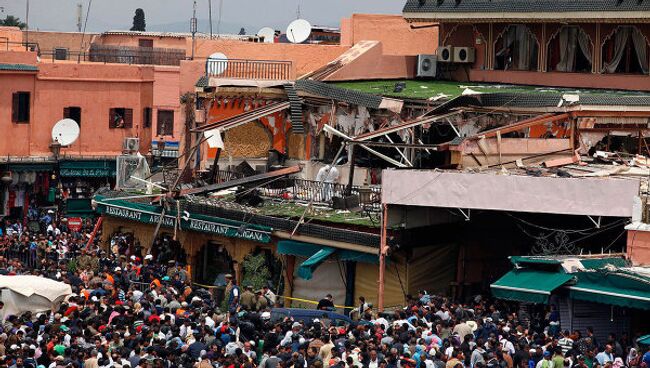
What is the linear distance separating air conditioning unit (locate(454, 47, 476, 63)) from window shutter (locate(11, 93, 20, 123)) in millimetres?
15142

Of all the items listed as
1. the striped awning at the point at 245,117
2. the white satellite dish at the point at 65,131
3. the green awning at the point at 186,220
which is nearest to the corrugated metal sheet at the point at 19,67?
the white satellite dish at the point at 65,131

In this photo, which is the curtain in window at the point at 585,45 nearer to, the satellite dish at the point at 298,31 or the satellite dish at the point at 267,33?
the satellite dish at the point at 298,31

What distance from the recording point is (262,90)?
3931 centimetres

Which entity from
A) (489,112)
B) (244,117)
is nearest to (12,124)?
(244,117)

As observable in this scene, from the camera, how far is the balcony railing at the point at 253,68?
4166cm

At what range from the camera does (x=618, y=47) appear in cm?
3772

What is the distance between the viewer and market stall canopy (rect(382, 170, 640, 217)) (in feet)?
91.9

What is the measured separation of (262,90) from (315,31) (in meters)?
19.1

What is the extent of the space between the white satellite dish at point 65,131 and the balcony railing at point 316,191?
43.1ft

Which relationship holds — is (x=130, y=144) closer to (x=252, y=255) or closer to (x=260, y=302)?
(x=252, y=255)

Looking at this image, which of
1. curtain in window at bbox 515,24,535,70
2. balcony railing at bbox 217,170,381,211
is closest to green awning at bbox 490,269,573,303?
balcony railing at bbox 217,170,381,211

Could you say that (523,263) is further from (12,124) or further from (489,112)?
(12,124)

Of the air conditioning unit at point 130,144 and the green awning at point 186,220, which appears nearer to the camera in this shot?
the green awning at point 186,220

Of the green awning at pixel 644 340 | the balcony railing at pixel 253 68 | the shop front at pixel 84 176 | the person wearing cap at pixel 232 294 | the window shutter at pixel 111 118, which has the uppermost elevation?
the balcony railing at pixel 253 68
